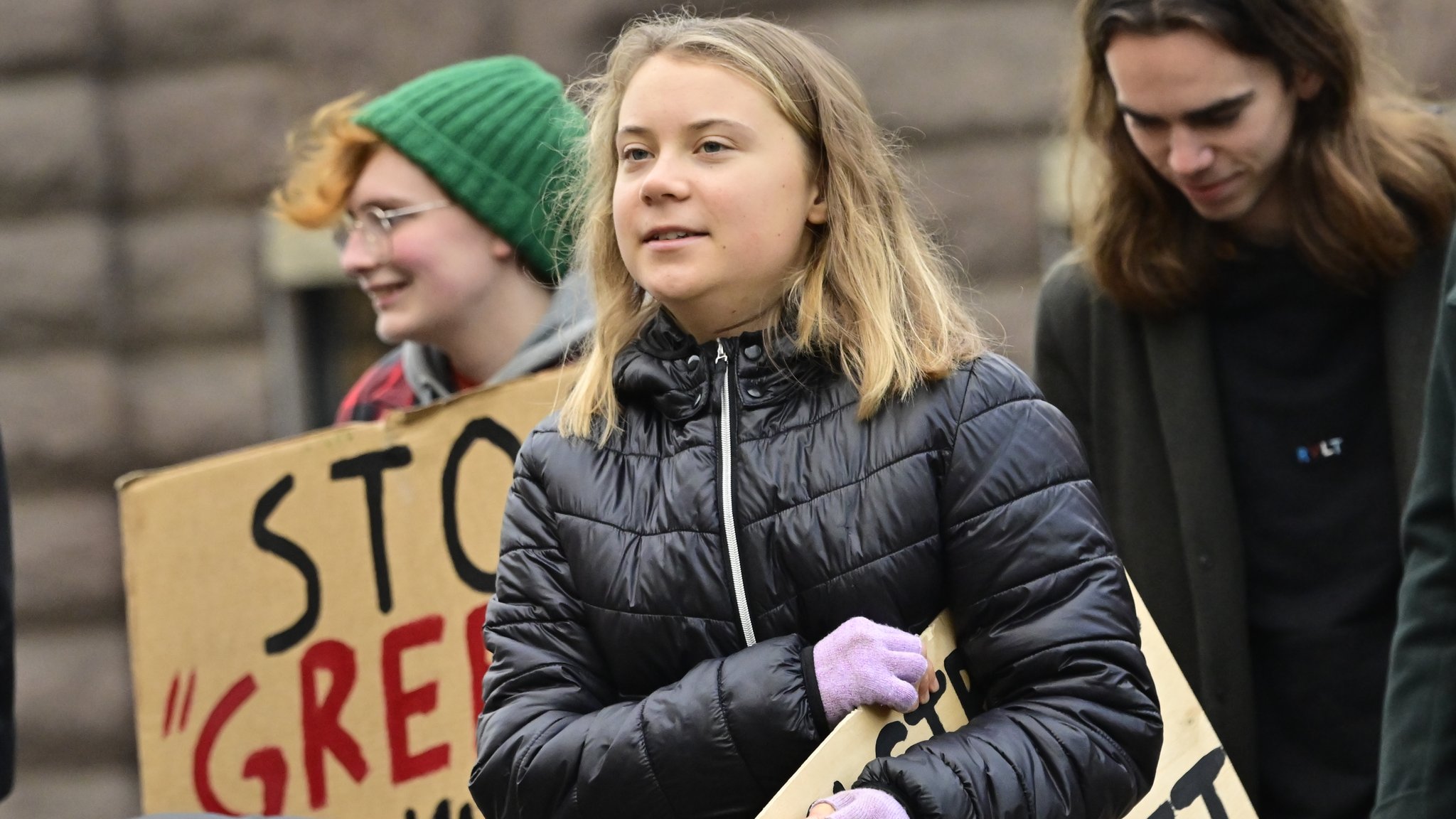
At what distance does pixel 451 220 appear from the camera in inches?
129

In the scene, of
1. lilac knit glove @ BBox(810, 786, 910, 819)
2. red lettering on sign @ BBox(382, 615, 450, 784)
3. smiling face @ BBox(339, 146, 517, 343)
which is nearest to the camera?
lilac knit glove @ BBox(810, 786, 910, 819)

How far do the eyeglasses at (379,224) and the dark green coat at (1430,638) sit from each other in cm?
178

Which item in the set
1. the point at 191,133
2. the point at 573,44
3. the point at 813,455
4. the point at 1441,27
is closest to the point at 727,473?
the point at 813,455

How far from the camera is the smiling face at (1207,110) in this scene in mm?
2814

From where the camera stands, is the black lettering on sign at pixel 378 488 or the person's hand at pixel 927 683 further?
the black lettering on sign at pixel 378 488

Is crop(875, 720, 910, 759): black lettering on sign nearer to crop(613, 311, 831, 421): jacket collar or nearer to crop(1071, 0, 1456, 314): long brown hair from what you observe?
crop(613, 311, 831, 421): jacket collar

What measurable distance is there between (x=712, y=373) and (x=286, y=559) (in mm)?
1325

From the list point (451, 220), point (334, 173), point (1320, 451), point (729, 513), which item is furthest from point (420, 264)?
point (1320, 451)

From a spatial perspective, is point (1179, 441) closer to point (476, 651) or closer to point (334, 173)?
point (476, 651)

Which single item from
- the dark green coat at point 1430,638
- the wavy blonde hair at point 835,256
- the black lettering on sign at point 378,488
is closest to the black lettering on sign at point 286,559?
the black lettering on sign at point 378,488

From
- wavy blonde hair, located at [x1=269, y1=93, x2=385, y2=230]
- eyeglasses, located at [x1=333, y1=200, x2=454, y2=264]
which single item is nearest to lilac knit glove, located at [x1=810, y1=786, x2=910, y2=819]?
eyeglasses, located at [x1=333, y1=200, x2=454, y2=264]

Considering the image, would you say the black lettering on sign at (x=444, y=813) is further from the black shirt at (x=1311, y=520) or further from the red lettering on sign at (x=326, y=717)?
the black shirt at (x=1311, y=520)

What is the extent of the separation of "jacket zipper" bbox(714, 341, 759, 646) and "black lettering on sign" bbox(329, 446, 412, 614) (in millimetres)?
1174

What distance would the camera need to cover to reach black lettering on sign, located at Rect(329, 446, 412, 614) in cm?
304
